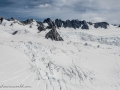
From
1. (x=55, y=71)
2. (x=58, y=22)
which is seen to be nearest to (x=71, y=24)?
(x=58, y=22)

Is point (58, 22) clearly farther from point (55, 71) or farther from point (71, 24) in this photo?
point (55, 71)

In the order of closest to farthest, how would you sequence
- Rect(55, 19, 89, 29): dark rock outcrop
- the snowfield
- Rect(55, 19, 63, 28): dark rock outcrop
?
the snowfield
Rect(55, 19, 89, 29): dark rock outcrop
Rect(55, 19, 63, 28): dark rock outcrop

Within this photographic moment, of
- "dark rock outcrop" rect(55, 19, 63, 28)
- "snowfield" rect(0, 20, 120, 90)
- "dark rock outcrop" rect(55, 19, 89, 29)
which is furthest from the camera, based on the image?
"dark rock outcrop" rect(55, 19, 63, 28)

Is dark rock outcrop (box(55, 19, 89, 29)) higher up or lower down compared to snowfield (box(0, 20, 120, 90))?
higher up

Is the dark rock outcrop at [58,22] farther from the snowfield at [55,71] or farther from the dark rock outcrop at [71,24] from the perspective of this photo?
the snowfield at [55,71]

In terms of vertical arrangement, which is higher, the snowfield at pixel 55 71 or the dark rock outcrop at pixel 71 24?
the dark rock outcrop at pixel 71 24

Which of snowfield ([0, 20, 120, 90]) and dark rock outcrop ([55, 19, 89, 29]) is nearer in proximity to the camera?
snowfield ([0, 20, 120, 90])

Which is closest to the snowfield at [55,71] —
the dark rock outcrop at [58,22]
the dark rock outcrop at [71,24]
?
the dark rock outcrop at [71,24]

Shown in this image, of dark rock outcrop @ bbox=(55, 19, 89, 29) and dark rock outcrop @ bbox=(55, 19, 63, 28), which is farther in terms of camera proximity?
dark rock outcrop @ bbox=(55, 19, 63, 28)

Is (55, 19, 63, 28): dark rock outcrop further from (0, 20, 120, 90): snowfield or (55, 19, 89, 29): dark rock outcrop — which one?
(0, 20, 120, 90): snowfield

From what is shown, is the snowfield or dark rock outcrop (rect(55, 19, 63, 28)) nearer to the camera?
the snowfield

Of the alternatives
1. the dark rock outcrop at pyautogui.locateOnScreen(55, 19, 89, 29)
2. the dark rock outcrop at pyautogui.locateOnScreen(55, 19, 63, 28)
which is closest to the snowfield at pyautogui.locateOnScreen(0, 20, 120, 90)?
the dark rock outcrop at pyautogui.locateOnScreen(55, 19, 89, 29)
